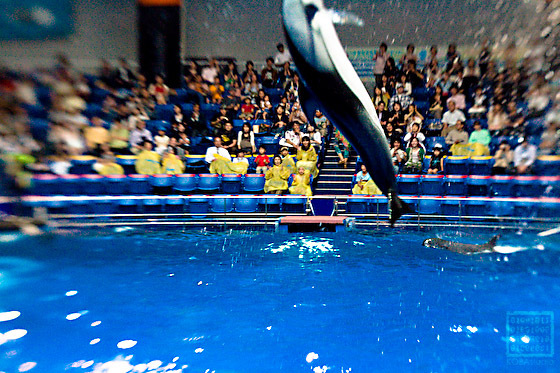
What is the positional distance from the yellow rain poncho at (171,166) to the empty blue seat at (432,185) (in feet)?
12.7

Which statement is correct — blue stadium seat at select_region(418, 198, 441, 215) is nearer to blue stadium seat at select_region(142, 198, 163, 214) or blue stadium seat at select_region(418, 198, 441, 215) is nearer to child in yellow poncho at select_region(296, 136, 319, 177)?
child in yellow poncho at select_region(296, 136, 319, 177)

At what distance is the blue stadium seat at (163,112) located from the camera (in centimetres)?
785

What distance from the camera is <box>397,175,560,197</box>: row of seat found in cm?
572

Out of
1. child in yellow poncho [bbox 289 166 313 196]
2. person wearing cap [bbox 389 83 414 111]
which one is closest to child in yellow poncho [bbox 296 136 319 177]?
child in yellow poncho [bbox 289 166 313 196]

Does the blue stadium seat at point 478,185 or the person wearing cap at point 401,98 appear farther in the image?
the person wearing cap at point 401,98

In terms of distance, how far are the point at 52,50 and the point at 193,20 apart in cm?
812

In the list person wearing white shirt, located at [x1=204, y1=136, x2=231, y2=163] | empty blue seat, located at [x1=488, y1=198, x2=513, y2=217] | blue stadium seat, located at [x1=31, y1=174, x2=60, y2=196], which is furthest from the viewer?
person wearing white shirt, located at [x1=204, y1=136, x2=231, y2=163]

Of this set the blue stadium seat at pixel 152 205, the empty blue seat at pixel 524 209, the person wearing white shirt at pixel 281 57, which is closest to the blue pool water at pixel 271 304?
the empty blue seat at pixel 524 209

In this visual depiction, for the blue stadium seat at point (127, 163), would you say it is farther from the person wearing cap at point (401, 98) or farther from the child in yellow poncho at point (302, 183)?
the person wearing cap at point (401, 98)

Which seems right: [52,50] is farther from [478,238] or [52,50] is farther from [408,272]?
[478,238]

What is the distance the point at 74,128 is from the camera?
651cm

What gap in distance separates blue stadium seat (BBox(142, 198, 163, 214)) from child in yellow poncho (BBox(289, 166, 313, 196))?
2090mm

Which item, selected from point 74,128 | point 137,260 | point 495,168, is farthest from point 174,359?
point 495,168

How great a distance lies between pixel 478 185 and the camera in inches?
240
